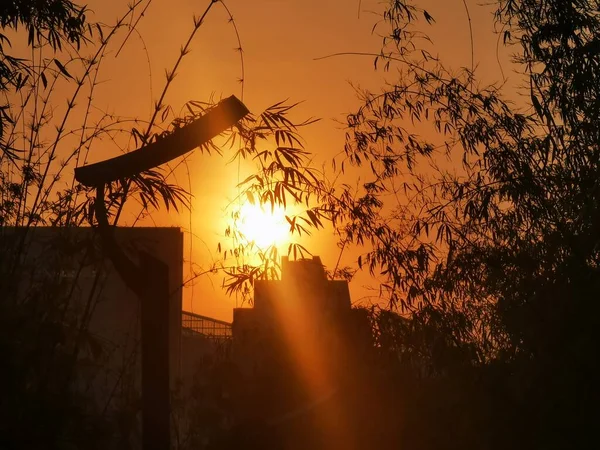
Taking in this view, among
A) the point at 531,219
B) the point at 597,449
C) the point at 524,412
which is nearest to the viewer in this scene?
the point at 597,449

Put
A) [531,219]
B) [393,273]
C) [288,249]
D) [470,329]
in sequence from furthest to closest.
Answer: [470,329]
[393,273]
[531,219]
[288,249]

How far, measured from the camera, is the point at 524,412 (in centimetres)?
533

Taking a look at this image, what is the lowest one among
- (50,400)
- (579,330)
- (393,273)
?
(50,400)

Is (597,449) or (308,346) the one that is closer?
(597,449)

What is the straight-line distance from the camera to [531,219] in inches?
232

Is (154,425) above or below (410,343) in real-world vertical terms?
below

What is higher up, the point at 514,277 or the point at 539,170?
the point at 539,170

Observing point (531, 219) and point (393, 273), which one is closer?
point (531, 219)

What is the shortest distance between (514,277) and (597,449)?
1516mm

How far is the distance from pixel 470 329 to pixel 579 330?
6.61 feet

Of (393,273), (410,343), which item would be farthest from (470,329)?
(393,273)

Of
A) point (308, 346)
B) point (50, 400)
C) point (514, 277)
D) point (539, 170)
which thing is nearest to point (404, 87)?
point (539, 170)

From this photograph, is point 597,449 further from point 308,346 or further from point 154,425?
point 154,425

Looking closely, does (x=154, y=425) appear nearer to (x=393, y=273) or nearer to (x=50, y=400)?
(x=50, y=400)
